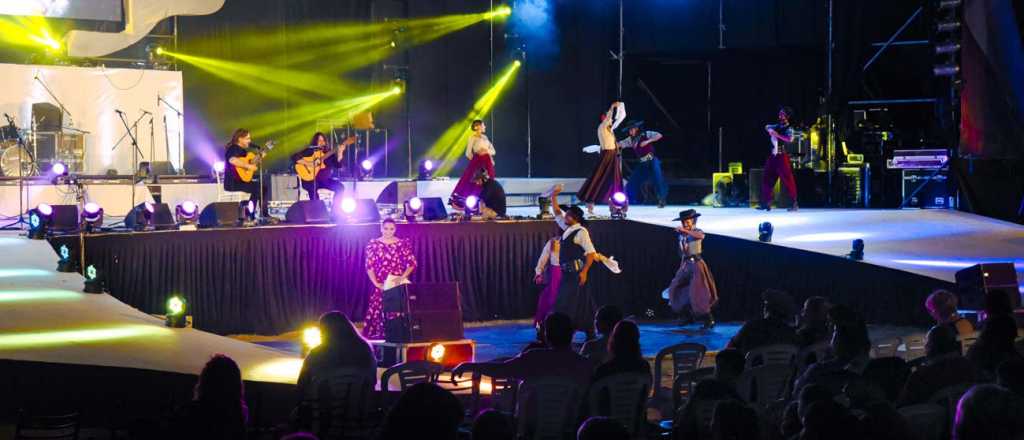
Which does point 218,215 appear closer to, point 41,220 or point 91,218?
point 91,218

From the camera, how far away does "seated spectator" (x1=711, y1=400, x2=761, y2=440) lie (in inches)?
184

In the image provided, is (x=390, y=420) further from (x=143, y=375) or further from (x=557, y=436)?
(x=143, y=375)

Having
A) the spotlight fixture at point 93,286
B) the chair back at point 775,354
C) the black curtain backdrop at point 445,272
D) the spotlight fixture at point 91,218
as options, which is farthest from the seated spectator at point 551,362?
the spotlight fixture at point 91,218

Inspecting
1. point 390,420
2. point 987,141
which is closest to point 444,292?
point 390,420

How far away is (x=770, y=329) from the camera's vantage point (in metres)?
8.32

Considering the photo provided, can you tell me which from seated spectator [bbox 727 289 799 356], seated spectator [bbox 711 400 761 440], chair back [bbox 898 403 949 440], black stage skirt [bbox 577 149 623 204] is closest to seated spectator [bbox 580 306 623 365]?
seated spectator [bbox 727 289 799 356]

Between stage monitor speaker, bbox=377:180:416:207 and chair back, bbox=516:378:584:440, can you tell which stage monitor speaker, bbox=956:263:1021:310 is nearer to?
chair back, bbox=516:378:584:440

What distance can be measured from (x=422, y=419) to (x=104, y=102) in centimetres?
1743

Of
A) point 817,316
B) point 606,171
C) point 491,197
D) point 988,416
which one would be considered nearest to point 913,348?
point 817,316

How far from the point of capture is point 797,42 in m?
20.8

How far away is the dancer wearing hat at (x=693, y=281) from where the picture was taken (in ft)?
48.7

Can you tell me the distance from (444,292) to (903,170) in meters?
10.3

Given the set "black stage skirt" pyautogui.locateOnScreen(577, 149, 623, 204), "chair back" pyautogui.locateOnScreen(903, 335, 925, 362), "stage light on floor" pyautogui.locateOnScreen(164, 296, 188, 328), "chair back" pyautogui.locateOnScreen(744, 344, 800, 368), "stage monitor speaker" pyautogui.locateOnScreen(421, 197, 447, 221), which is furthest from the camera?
"black stage skirt" pyautogui.locateOnScreen(577, 149, 623, 204)

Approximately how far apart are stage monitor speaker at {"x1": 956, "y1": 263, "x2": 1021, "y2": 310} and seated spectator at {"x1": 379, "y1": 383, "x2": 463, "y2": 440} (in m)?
7.24
